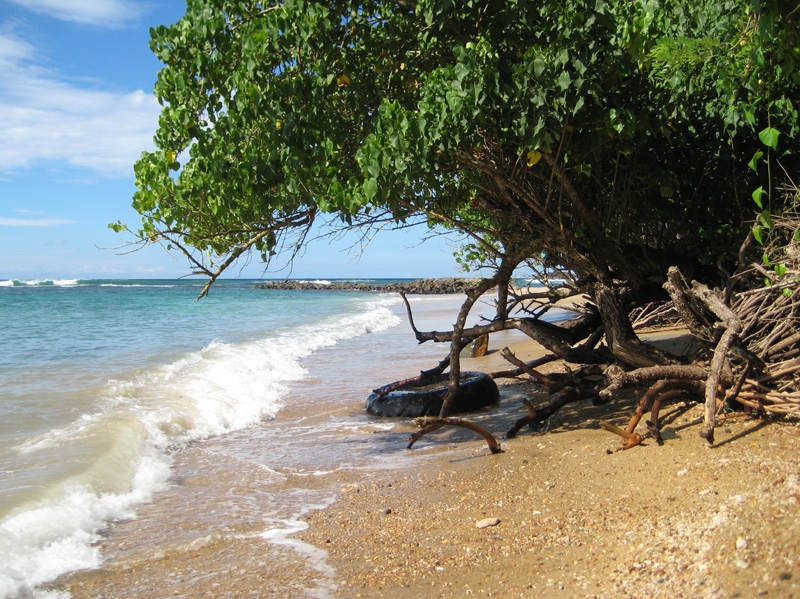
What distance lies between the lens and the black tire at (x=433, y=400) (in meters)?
8.41

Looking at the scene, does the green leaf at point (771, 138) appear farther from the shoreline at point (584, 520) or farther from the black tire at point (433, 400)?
the black tire at point (433, 400)

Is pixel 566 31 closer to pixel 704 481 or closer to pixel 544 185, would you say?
pixel 544 185

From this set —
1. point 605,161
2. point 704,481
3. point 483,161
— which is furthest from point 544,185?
→ point 704,481

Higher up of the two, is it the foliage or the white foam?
the foliage

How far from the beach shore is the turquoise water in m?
0.51

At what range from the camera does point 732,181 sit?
707cm

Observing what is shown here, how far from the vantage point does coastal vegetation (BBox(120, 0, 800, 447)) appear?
17.5 feet

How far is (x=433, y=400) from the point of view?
844cm

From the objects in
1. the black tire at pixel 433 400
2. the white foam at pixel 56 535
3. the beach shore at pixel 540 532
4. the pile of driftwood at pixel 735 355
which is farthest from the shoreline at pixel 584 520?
the black tire at pixel 433 400

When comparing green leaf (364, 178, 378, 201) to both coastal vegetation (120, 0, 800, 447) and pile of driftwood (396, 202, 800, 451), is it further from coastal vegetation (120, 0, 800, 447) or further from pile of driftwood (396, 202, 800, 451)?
pile of driftwood (396, 202, 800, 451)

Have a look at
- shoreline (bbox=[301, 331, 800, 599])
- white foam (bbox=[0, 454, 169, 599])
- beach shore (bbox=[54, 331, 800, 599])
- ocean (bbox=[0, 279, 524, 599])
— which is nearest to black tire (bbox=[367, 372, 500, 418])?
ocean (bbox=[0, 279, 524, 599])

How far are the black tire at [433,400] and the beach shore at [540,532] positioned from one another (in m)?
2.04

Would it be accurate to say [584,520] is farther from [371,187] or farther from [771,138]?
[371,187]

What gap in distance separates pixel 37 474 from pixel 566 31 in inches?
237
